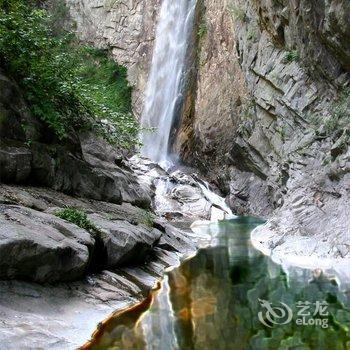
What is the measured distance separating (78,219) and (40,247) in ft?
6.86

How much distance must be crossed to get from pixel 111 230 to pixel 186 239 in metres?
5.18

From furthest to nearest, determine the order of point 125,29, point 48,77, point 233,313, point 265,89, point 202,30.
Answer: point 125,29, point 202,30, point 265,89, point 48,77, point 233,313

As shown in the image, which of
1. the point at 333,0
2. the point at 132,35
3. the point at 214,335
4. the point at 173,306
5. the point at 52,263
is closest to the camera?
the point at 214,335

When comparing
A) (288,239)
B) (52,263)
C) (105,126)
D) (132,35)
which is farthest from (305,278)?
(132,35)

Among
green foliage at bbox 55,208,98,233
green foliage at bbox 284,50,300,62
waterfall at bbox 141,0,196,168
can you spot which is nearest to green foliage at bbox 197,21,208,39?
waterfall at bbox 141,0,196,168

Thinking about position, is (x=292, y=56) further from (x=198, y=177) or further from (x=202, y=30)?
(x=202, y=30)

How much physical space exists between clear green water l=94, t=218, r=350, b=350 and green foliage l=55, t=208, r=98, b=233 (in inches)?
69.3

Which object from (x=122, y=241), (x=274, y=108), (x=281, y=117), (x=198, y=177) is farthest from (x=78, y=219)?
(x=198, y=177)

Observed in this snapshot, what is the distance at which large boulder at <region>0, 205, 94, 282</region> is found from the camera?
6824mm

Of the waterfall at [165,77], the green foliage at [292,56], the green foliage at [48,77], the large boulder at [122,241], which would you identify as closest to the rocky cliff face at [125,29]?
the waterfall at [165,77]

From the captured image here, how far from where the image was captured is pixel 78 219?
361 inches

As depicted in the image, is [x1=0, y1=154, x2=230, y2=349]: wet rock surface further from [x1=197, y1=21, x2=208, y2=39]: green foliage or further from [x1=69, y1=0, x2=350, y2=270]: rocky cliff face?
[x1=197, y1=21, x2=208, y2=39]: green foliage

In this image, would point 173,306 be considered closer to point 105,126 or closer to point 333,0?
point 105,126

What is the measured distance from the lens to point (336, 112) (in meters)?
15.6
